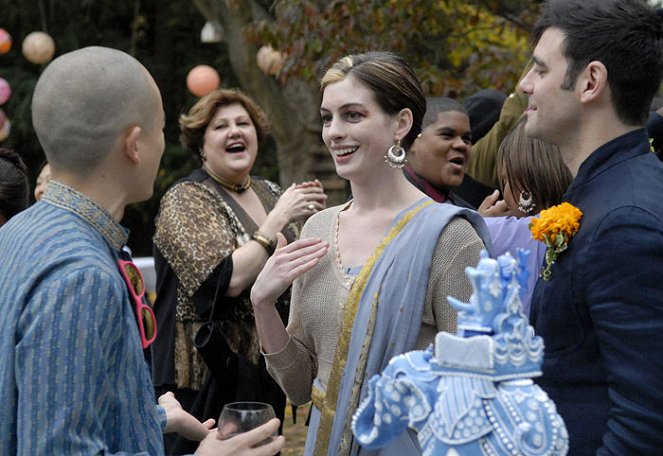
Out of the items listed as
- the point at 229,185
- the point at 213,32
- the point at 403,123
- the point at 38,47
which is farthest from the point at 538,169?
the point at 38,47

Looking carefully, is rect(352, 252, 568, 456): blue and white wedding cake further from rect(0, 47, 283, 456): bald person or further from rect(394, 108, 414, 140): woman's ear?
rect(394, 108, 414, 140): woman's ear

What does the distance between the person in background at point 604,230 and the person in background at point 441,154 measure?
2.02 metres

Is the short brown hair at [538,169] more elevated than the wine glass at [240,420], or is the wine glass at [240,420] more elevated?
the short brown hair at [538,169]

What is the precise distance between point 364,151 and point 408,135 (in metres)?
0.16

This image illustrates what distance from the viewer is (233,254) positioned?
4.48 metres

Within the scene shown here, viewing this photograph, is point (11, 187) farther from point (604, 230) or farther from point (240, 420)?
point (604, 230)

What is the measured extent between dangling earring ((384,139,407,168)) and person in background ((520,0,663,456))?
2.20 ft

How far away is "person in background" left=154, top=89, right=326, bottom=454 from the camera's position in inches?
175

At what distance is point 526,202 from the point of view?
3572 mm

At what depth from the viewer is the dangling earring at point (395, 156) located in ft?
10.2

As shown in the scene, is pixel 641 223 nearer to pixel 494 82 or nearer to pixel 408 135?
pixel 408 135

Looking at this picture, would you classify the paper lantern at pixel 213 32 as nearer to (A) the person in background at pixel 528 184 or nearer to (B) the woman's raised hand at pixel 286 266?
(A) the person in background at pixel 528 184

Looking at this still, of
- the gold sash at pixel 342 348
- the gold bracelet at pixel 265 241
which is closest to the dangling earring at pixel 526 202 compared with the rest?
the gold sash at pixel 342 348

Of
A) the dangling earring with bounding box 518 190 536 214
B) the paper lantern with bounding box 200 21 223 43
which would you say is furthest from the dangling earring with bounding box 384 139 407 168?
the paper lantern with bounding box 200 21 223 43
